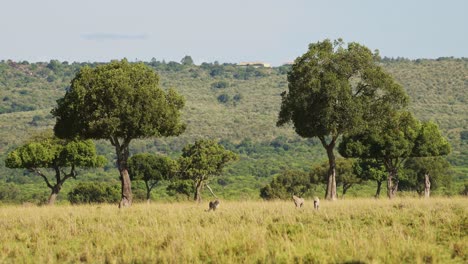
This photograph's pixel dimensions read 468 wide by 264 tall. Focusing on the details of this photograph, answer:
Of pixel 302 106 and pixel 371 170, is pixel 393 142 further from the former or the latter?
pixel 371 170

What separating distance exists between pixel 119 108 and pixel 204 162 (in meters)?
36.7

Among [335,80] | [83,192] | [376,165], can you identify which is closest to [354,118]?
[335,80]

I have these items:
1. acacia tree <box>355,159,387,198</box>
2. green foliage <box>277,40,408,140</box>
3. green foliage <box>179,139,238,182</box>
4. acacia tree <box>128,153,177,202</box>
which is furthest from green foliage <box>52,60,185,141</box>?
acacia tree <box>355,159,387,198</box>

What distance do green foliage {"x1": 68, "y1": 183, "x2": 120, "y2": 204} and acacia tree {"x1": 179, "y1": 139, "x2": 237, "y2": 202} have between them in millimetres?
39850

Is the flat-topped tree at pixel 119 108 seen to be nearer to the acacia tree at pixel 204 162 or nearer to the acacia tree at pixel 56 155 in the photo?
the acacia tree at pixel 56 155

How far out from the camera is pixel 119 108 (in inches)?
1577

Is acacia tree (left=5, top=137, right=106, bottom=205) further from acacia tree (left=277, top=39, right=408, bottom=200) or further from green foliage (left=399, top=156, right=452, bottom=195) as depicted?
green foliage (left=399, top=156, right=452, bottom=195)

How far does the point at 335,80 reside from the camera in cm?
4525

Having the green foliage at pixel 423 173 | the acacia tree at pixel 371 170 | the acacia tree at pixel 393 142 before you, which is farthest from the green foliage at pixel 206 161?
the green foliage at pixel 423 173

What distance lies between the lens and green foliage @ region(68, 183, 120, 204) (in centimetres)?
11556

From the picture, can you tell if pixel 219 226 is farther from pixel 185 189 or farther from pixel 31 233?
pixel 185 189

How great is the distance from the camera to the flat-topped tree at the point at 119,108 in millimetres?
40062

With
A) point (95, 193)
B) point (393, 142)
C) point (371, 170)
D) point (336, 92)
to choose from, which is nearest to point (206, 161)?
point (393, 142)

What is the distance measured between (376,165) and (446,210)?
2937 inches
